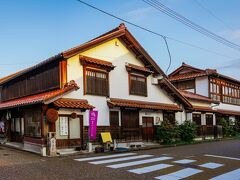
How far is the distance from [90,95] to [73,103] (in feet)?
6.30

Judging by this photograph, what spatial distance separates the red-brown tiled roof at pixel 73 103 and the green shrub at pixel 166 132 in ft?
24.2

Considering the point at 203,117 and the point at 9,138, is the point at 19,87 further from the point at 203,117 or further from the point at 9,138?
the point at 203,117

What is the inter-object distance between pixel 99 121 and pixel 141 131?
14.4ft

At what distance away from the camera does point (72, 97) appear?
688 inches

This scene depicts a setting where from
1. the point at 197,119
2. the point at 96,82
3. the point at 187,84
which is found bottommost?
the point at 197,119

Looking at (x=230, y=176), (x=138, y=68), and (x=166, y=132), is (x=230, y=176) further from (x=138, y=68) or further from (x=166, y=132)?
(x=138, y=68)

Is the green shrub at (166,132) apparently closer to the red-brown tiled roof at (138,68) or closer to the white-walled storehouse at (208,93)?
the red-brown tiled roof at (138,68)

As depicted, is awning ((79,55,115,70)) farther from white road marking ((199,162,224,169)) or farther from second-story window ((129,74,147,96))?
white road marking ((199,162,224,169))

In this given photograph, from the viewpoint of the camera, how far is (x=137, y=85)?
884 inches

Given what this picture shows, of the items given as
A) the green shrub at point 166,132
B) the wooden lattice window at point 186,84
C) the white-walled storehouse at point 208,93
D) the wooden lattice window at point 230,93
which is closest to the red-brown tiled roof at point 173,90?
the white-walled storehouse at point 208,93

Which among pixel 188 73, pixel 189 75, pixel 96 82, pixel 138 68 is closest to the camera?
pixel 96 82

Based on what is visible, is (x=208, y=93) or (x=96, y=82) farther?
(x=208, y=93)

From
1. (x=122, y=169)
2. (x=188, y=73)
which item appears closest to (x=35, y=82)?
(x=122, y=169)

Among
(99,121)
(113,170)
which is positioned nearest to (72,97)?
(99,121)
